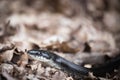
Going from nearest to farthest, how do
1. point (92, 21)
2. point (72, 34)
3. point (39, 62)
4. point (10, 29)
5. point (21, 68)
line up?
point (21, 68) < point (39, 62) < point (10, 29) < point (72, 34) < point (92, 21)

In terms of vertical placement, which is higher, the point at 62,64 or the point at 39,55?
the point at 39,55

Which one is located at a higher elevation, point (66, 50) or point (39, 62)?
point (66, 50)

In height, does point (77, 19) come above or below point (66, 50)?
above

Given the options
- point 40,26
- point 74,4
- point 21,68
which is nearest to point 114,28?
point 74,4

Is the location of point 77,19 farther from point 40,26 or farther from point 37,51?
point 37,51

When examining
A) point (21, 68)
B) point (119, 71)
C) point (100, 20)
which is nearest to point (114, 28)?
point (100, 20)

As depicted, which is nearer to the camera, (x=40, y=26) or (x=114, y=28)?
(x=40, y=26)

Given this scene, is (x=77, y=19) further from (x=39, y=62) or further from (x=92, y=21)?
(x=39, y=62)

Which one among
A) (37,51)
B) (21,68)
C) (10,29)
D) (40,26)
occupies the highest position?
(40,26)

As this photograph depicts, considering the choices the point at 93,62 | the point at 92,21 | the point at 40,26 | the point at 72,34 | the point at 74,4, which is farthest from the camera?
the point at 74,4
